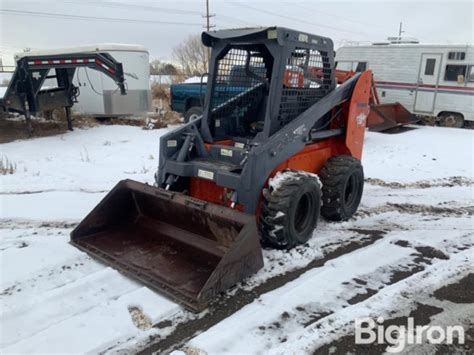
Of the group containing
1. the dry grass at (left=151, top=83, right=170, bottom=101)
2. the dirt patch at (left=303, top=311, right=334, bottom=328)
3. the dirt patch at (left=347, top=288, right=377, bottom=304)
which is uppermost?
the dry grass at (left=151, top=83, right=170, bottom=101)

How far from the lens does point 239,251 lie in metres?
3.50

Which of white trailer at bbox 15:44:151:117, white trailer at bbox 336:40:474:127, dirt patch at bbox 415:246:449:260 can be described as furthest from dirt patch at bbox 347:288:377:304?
white trailer at bbox 336:40:474:127

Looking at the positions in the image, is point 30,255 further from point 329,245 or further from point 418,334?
point 418,334

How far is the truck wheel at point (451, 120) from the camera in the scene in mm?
14211

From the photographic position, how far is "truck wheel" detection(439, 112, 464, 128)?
14.2 m

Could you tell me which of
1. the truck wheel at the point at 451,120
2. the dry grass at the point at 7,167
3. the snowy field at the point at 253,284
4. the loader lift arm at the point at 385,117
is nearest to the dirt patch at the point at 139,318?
the snowy field at the point at 253,284

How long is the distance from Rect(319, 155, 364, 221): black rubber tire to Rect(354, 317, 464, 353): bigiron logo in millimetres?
2090

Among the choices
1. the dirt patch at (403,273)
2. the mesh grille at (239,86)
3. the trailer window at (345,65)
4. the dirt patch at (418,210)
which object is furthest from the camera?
the trailer window at (345,65)

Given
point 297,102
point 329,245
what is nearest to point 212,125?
point 297,102

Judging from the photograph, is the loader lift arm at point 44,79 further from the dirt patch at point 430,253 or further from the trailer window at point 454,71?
the trailer window at point 454,71

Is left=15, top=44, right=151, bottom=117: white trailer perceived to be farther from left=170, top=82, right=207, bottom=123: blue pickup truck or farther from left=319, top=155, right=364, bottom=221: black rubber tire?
left=319, top=155, right=364, bottom=221: black rubber tire

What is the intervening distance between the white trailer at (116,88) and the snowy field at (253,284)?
7.19 metres

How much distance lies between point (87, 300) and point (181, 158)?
1.87 m

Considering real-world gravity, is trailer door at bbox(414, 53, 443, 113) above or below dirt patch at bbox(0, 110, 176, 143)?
above
